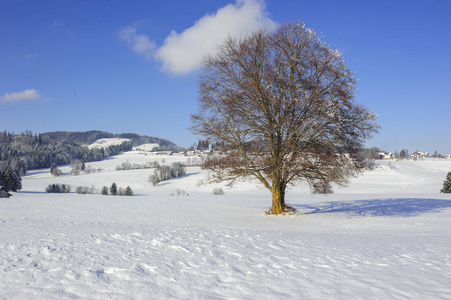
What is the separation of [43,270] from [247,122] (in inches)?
410

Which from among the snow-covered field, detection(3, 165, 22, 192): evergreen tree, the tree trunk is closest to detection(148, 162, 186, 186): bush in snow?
detection(3, 165, 22, 192): evergreen tree

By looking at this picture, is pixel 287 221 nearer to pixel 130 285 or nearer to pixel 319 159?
pixel 319 159

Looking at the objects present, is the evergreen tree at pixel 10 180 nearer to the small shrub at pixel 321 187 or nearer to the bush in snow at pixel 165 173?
the bush in snow at pixel 165 173

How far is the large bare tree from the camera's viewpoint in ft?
43.4

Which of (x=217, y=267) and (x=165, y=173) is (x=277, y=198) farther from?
(x=165, y=173)

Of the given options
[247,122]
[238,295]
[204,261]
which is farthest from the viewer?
[247,122]

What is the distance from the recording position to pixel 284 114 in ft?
44.5

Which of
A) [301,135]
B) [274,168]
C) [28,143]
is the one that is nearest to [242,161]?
[274,168]

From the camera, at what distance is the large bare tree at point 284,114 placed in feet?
43.4

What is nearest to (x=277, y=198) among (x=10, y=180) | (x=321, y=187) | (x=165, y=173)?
(x=321, y=187)

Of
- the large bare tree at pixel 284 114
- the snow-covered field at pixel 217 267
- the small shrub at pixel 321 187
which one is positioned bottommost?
the snow-covered field at pixel 217 267

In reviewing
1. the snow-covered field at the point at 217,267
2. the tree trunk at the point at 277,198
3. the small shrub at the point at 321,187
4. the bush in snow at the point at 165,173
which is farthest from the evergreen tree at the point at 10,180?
the small shrub at the point at 321,187

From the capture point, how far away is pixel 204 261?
5.72 metres

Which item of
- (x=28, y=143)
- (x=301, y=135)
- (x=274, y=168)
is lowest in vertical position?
(x=274, y=168)
